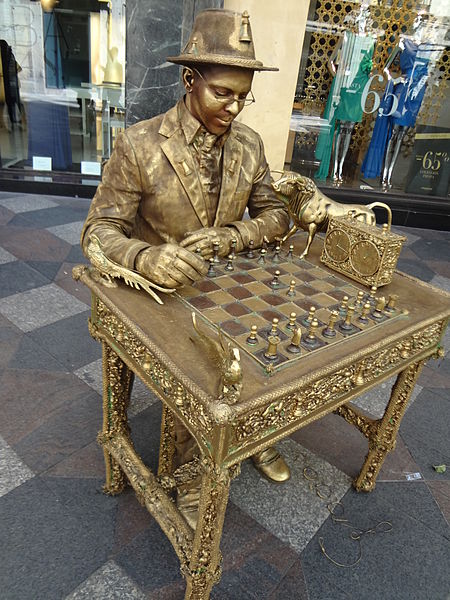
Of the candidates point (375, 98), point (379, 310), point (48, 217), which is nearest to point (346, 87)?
point (375, 98)

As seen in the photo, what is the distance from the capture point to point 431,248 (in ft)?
21.9

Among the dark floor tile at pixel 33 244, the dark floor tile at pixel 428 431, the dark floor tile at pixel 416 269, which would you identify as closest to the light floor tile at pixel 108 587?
the dark floor tile at pixel 428 431

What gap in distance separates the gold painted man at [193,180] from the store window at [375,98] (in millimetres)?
5389

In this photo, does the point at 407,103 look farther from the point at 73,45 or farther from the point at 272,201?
the point at 272,201

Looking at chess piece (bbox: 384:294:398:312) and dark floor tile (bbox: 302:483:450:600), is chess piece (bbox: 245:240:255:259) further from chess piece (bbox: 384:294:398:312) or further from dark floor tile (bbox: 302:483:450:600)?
dark floor tile (bbox: 302:483:450:600)

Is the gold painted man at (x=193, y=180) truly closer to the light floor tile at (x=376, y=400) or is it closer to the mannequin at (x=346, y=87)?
the light floor tile at (x=376, y=400)

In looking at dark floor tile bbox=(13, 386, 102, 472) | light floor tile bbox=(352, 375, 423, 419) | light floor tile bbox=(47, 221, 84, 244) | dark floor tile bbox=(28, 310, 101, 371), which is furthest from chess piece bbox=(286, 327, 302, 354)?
light floor tile bbox=(47, 221, 84, 244)

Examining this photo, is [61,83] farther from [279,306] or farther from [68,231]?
[279,306]

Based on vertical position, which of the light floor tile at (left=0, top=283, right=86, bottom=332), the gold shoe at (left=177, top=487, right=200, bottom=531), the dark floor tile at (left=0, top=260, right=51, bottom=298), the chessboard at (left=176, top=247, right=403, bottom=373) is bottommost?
the light floor tile at (left=0, top=283, right=86, bottom=332)

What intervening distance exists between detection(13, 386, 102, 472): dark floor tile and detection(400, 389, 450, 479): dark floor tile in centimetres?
209

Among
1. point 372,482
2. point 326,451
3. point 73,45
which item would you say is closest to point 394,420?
point 372,482

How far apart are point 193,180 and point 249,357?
986 millimetres

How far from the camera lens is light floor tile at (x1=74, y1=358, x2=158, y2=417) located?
10.1 feet

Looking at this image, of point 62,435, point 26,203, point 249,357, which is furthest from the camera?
point 26,203
